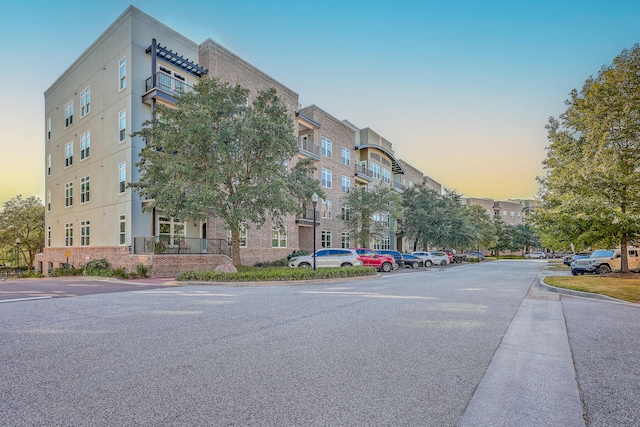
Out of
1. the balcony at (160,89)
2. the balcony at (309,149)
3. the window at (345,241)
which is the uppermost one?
the balcony at (160,89)

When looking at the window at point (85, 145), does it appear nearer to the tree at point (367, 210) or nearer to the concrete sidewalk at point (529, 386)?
the tree at point (367, 210)

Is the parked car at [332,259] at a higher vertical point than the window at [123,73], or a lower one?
lower

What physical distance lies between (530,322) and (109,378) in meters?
8.41

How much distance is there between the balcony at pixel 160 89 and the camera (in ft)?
69.7

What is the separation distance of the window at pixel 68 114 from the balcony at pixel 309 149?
19170mm

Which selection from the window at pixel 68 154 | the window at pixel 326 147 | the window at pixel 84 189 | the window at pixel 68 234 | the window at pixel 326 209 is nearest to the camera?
the window at pixel 84 189

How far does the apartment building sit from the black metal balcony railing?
0.06 meters

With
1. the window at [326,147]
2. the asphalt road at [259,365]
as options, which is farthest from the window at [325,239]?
the asphalt road at [259,365]

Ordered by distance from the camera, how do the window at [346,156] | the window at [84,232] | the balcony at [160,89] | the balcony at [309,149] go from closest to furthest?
the balcony at [160,89]
the window at [84,232]
the balcony at [309,149]
the window at [346,156]

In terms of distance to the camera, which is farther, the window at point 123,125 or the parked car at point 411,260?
the parked car at point 411,260

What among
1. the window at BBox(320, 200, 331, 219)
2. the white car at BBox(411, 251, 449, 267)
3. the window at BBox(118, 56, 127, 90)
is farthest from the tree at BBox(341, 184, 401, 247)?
the window at BBox(118, 56, 127, 90)

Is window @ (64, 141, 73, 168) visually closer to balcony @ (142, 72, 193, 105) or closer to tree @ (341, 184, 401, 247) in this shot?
balcony @ (142, 72, 193, 105)

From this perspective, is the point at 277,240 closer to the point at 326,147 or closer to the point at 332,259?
the point at 332,259

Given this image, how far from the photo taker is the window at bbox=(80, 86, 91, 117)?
26245 millimetres
